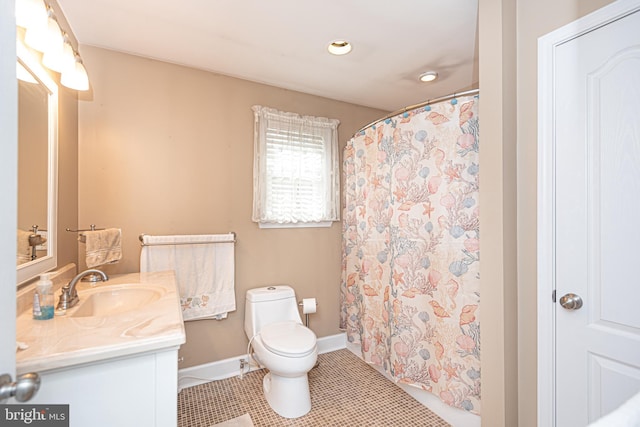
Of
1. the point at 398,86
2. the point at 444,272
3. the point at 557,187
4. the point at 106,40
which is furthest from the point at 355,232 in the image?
the point at 106,40

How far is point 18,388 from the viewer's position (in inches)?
23.1

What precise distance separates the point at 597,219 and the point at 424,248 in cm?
82

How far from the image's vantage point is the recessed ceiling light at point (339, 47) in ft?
6.51

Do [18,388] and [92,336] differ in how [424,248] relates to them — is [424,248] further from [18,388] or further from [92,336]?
[18,388]

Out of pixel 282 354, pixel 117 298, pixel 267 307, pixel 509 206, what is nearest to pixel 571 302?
pixel 509 206

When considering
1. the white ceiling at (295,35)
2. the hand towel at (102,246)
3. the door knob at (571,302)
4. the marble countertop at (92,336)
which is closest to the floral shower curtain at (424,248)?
the door knob at (571,302)

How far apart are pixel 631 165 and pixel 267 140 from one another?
220 centimetres

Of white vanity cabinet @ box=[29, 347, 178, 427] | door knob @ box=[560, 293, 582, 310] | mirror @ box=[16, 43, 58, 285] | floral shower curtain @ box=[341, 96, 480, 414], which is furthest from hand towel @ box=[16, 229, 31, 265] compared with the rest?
door knob @ box=[560, 293, 582, 310]

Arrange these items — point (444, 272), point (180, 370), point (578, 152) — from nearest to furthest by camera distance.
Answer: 1. point (578, 152)
2. point (444, 272)
3. point (180, 370)

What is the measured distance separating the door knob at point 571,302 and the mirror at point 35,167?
2.17 metres

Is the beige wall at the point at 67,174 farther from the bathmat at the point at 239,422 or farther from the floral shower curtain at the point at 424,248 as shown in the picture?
the floral shower curtain at the point at 424,248

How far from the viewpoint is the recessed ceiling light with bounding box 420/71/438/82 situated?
2.40m

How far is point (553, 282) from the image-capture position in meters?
1.30

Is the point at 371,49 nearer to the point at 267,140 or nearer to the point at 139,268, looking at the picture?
the point at 267,140
